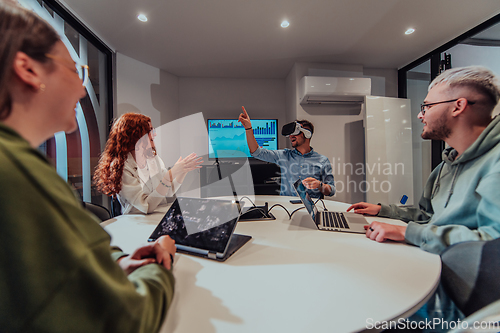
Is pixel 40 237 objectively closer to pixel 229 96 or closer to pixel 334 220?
pixel 334 220

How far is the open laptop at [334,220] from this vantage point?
103 cm

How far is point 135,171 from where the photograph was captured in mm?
1568

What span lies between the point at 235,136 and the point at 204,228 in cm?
334

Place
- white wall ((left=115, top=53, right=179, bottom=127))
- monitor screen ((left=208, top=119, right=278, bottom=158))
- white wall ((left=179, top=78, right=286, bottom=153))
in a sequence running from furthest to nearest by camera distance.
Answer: white wall ((left=179, top=78, right=286, bottom=153))
monitor screen ((left=208, top=119, right=278, bottom=158))
white wall ((left=115, top=53, right=179, bottom=127))

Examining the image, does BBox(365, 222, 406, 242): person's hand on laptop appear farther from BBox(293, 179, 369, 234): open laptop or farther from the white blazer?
the white blazer

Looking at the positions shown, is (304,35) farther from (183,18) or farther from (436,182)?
(436,182)

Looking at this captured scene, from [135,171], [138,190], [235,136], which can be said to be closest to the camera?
[138,190]

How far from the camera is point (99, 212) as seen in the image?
1465mm

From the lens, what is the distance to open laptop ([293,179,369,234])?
103 centimetres

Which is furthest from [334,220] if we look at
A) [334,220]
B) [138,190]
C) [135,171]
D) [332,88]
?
[332,88]

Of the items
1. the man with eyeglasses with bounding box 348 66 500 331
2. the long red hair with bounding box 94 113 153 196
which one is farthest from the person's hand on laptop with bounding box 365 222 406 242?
the long red hair with bounding box 94 113 153 196

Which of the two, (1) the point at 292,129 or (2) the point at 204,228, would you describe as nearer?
(2) the point at 204,228

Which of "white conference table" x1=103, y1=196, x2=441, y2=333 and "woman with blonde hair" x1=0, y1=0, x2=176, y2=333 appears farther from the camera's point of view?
"white conference table" x1=103, y1=196, x2=441, y2=333

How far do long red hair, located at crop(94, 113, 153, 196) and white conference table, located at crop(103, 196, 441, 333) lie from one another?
0.70 meters
